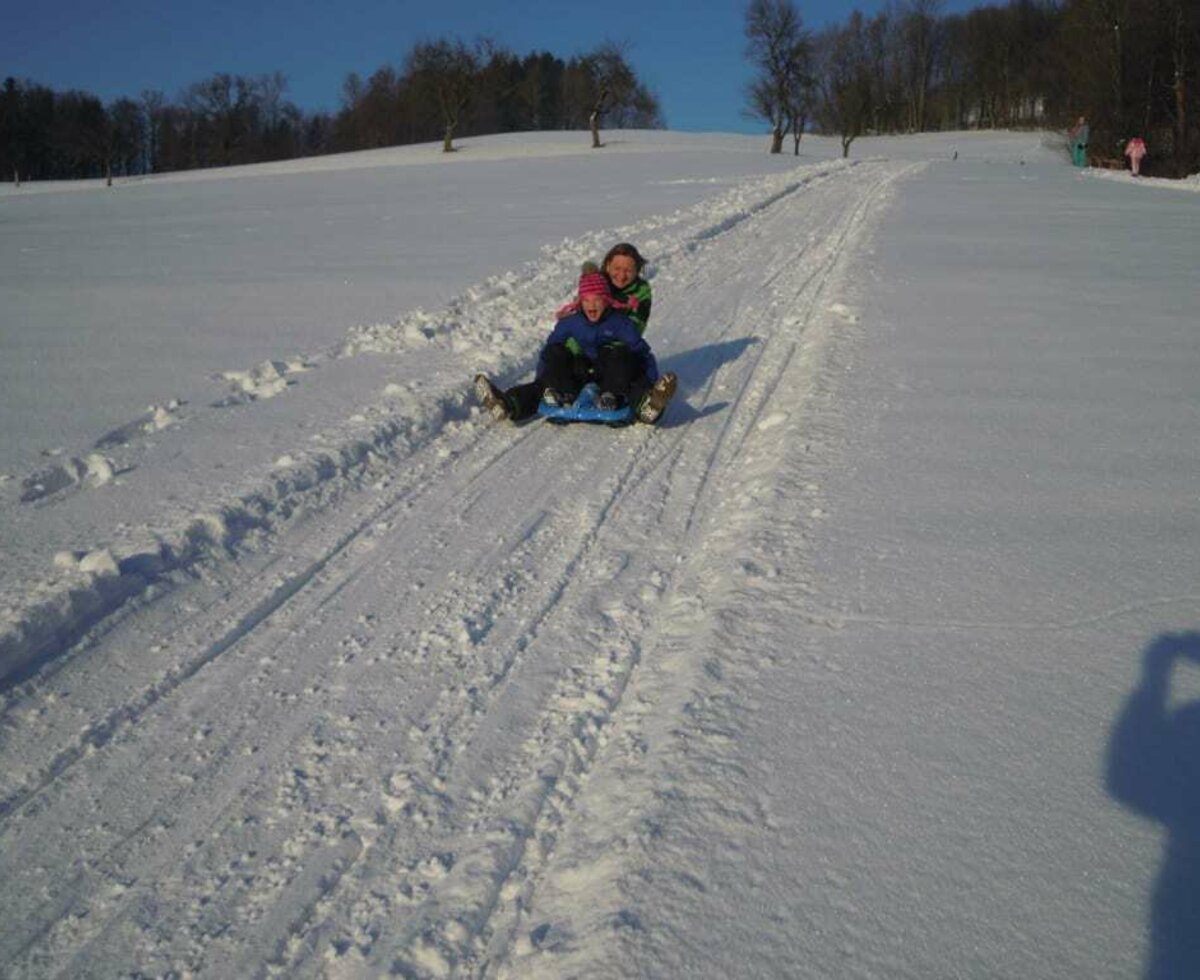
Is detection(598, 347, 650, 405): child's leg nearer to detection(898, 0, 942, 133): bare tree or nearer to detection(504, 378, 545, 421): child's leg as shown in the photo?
detection(504, 378, 545, 421): child's leg

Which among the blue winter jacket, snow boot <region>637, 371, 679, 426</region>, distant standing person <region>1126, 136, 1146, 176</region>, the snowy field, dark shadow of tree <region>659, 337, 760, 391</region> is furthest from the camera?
distant standing person <region>1126, 136, 1146, 176</region>

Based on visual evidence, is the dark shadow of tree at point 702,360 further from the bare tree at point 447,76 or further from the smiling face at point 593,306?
the bare tree at point 447,76

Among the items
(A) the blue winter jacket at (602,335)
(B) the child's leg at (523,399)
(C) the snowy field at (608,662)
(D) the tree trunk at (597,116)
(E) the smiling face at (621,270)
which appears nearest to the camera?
(C) the snowy field at (608,662)

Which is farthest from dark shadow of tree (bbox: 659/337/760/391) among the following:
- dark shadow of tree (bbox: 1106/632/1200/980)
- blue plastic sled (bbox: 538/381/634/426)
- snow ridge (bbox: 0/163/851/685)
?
dark shadow of tree (bbox: 1106/632/1200/980)

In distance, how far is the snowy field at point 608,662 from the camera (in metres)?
1.96

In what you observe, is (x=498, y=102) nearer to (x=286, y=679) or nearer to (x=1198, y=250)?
(x=1198, y=250)

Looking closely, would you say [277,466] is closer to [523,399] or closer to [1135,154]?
[523,399]

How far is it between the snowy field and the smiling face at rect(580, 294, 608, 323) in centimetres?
75

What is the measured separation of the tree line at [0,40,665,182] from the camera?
190ft

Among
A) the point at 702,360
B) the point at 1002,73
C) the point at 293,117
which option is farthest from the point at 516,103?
the point at 702,360

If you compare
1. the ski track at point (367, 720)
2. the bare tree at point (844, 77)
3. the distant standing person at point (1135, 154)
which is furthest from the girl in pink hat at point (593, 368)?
the bare tree at point (844, 77)

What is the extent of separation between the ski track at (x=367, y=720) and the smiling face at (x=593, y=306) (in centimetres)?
129

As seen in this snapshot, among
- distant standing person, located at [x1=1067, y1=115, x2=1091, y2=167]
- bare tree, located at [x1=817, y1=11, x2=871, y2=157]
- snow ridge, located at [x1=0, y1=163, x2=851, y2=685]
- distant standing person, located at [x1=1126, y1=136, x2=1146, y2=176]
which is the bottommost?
snow ridge, located at [x1=0, y1=163, x2=851, y2=685]

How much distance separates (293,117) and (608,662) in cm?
9340
